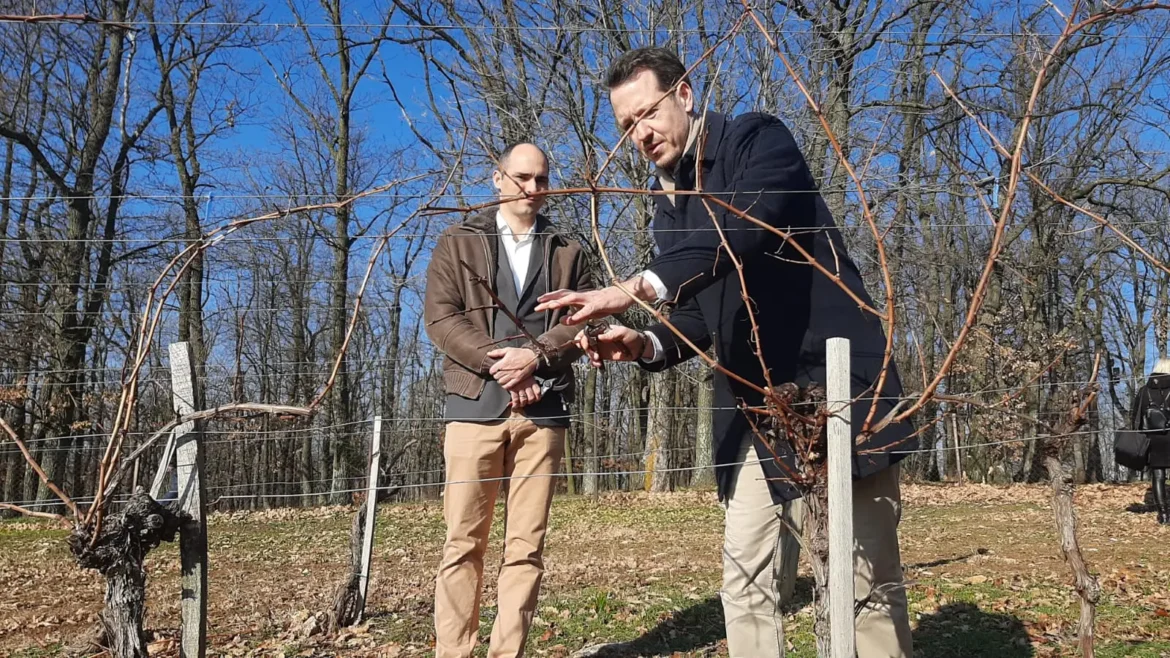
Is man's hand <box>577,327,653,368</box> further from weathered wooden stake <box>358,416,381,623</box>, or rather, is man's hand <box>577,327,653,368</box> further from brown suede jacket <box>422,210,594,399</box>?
weathered wooden stake <box>358,416,381,623</box>

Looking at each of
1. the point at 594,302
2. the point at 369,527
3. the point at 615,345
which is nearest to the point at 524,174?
the point at 615,345

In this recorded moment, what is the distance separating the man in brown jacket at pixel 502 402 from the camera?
309cm

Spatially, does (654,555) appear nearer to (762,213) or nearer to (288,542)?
(288,542)

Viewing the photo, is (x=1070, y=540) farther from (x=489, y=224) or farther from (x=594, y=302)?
(x=489, y=224)

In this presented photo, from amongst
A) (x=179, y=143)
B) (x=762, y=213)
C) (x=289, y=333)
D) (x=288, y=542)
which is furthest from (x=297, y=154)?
(x=762, y=213)

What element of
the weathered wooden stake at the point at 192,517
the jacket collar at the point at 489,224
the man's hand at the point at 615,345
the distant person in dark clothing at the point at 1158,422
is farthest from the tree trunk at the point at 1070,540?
the distant person in dark clothing at the point at 1158,422

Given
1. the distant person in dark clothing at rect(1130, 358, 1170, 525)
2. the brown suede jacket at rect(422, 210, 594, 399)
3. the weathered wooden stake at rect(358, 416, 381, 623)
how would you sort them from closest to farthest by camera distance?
the brown suede jacket at rect(422, 210, 594, 399) → the weathered wooden stake at rect(358, 416, 381, 623) → the distant person in dark clothing at rect(1130, 358, 1170, 525)

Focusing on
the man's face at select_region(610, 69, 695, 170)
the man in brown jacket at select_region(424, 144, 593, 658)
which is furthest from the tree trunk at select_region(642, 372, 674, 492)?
the man's face at select_region(610, 69, 695, 170)

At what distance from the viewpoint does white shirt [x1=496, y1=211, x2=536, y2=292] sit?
3342 mm

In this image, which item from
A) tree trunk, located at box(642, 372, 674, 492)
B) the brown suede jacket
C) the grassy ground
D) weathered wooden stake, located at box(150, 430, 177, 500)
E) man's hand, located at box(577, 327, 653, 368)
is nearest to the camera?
man's hand, located at box(577, 327, 653, 368)

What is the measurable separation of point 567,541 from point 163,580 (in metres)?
3.76

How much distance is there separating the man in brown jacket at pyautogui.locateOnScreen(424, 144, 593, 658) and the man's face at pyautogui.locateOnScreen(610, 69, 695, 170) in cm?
61

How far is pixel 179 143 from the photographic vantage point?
1777 cm

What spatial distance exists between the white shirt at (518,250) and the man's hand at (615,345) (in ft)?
2.95
